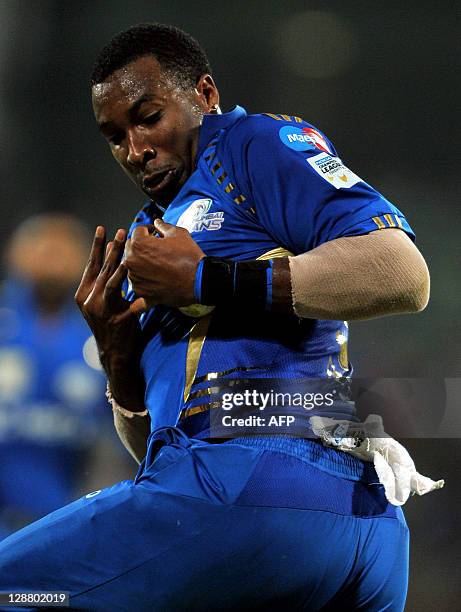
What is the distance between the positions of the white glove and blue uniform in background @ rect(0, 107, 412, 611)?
21mm

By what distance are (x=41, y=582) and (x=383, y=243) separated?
2.34ft

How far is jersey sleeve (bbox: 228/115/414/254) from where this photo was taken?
1.34m

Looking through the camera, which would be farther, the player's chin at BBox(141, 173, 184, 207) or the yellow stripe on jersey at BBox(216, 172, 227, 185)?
the player's chin at BBox(141, 173, 184, 207)

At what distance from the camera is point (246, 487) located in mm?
1241

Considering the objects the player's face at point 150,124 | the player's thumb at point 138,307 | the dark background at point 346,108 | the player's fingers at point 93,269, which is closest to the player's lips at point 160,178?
the player's face at point 150,124

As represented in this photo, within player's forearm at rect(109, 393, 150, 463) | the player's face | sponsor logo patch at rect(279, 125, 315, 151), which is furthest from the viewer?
player's forearm at rect(109, 393, 150, 463)

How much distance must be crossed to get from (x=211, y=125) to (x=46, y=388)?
156cm

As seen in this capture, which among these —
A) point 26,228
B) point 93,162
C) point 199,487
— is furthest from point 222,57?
point 199,487

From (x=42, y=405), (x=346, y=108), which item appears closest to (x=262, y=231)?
(x=42, y=405)

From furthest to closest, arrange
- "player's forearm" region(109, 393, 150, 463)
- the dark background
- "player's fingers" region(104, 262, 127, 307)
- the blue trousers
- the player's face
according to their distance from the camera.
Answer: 1. the dark background
2. "player's forearm" region(109, 393, 150, 463)
3. the player's face
4. "player's fingers" region(104, 262, 127, 307)
5. the blue trousers

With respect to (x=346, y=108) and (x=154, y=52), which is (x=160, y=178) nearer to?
(x=154, y=52)

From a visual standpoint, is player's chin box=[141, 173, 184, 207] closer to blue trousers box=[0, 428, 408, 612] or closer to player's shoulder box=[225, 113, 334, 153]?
player's shoulder box=[225, 113, 334, 153]

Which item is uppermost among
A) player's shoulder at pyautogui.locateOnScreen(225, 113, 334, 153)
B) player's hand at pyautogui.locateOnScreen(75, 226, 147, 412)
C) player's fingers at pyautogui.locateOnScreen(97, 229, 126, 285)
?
player's shoulder at pyautogui.locateOnScreen(225, 113, 334, 153)

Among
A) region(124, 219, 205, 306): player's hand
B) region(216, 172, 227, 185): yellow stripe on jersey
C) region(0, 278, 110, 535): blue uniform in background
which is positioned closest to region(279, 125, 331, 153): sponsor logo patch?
region(216, 172, 227, 185): yellow stripe on jersey
